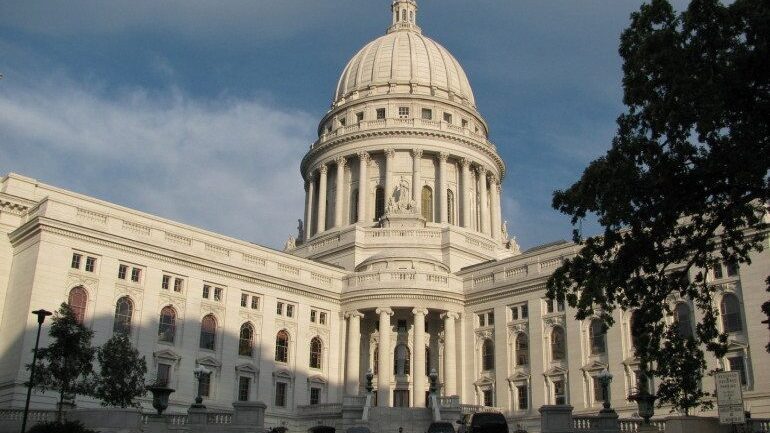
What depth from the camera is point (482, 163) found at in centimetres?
9319

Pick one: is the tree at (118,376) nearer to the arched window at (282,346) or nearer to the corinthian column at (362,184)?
the arched window at (282,346)

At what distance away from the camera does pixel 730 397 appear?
847 inches

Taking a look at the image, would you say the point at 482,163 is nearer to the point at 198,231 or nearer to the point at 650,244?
the point at 198,231

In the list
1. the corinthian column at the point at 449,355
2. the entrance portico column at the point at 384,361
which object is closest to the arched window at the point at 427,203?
the corinthian column at the point at 449,355

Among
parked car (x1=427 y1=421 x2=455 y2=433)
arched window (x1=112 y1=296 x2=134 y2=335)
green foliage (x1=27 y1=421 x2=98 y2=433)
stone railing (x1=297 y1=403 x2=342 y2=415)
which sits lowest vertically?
green foliage (x1=27 y1=421 x2=98 y2=433)

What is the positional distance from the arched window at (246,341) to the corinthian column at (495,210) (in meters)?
37.2

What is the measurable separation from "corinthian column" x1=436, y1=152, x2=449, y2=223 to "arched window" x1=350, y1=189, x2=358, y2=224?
9422 millimetres

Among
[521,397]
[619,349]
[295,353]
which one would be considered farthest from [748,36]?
[295,353]

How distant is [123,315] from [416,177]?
3935cm

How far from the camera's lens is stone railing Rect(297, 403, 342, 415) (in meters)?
60.5

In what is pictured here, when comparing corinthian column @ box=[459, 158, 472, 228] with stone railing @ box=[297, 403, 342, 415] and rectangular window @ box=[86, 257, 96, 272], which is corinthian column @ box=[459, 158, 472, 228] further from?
rectangular window @ box=[86, 257, 96, 272]

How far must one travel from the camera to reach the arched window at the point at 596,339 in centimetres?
6144

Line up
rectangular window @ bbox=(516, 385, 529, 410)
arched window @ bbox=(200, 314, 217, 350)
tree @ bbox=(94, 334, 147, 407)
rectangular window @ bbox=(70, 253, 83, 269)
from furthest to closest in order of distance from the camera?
rectangular window @ bbox=(516, 385, 529, 410) → arched window @ bbox=(200, 314, 217, 350) → rectangular window @ bbox=(70, 253, 83, 269) → tree @ bbox=(94, 334, 147, 407)

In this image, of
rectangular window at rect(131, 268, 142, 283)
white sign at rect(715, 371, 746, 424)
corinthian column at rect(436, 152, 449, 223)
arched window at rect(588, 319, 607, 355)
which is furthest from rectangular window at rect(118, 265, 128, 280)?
white sign at rect(715, 371, 746, 424)
